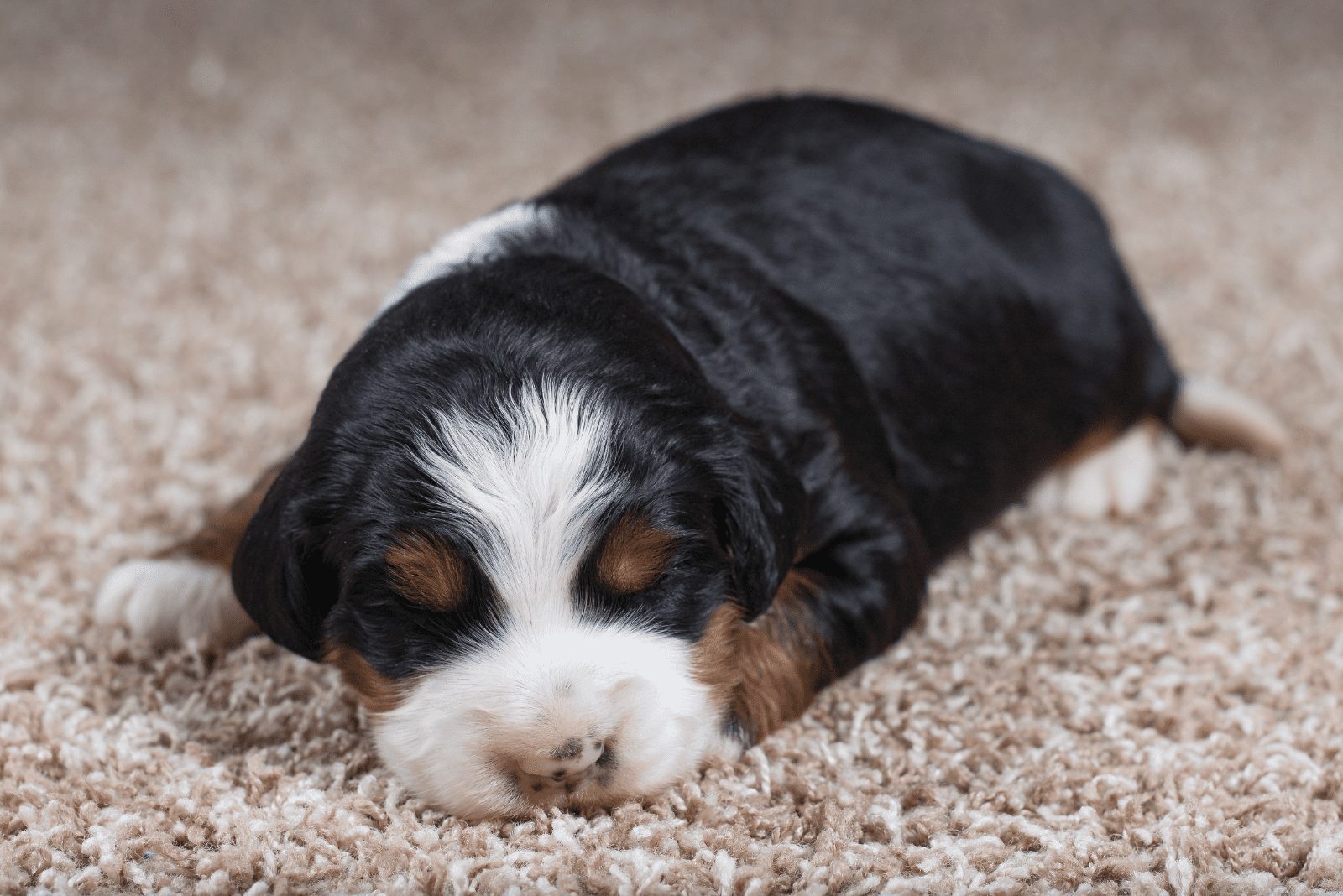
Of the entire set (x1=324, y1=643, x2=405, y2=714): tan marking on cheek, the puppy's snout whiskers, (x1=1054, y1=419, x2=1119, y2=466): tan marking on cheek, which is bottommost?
(x1=1054, y1=419, x2=1119, y2=466): tan marking on cheek

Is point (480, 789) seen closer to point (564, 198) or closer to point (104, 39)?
point (564, 198)

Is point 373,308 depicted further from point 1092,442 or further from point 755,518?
point 755,518

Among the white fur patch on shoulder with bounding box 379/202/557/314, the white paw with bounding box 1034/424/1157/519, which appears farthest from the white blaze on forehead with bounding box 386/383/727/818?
the white paw with bounding box 1034/424/1157/519

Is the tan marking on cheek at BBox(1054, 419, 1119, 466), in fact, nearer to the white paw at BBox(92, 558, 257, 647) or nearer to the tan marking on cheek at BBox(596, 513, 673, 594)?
the tan marking on cheek at BBox(596, 513, 673, 594)

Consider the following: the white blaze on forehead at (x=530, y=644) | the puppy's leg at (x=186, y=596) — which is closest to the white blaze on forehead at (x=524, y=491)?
the white blaze on forehead at (x=530, y=644)

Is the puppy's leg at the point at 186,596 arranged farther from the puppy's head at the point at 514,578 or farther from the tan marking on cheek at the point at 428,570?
the tan marking on cheek at the point at 428,570

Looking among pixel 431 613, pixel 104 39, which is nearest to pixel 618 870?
pixel 431 613

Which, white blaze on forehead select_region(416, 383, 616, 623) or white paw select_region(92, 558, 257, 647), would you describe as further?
white paw select_region(92, 558, 257, 647)

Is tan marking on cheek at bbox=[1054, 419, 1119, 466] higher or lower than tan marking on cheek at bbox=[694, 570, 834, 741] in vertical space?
lower
